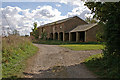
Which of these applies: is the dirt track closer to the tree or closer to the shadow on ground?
the shadow on ground

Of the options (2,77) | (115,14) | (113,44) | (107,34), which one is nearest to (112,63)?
(113,44)

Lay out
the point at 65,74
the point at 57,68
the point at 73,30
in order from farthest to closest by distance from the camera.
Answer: the point at 73,30, the point at 57,68, the point at 65,74

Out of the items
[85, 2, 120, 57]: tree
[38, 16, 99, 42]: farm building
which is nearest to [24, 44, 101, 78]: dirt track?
[85, 2, 120, 57]: tree

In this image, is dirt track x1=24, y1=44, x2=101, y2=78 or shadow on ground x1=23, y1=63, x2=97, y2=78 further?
dirt track x1=24, y1=44, x2=101, y2=78

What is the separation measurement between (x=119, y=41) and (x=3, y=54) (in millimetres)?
7433

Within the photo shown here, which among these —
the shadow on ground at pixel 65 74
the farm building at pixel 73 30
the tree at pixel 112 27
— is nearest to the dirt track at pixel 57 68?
the shadow on ground at pixel 65 74

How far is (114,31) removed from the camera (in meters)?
5.40

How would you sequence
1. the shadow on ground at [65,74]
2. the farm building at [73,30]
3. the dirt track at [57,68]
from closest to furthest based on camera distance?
the shadow on ground at [65,74] → the dirt track at [57,68] → the farm building at [73,30]

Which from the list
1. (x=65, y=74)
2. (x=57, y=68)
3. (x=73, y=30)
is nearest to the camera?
(x=65, y=74)

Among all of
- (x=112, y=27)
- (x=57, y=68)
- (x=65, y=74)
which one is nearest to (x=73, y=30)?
(x=57, y=68)

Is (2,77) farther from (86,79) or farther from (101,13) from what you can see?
(101,13)

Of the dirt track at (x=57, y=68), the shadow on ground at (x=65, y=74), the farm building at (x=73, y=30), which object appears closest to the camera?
the shadow on ground at (x=65, y=74)

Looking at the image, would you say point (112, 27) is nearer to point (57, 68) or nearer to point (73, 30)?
point (57, 68)

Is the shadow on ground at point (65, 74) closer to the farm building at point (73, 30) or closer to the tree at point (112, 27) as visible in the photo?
the tree at point (112, 27)
